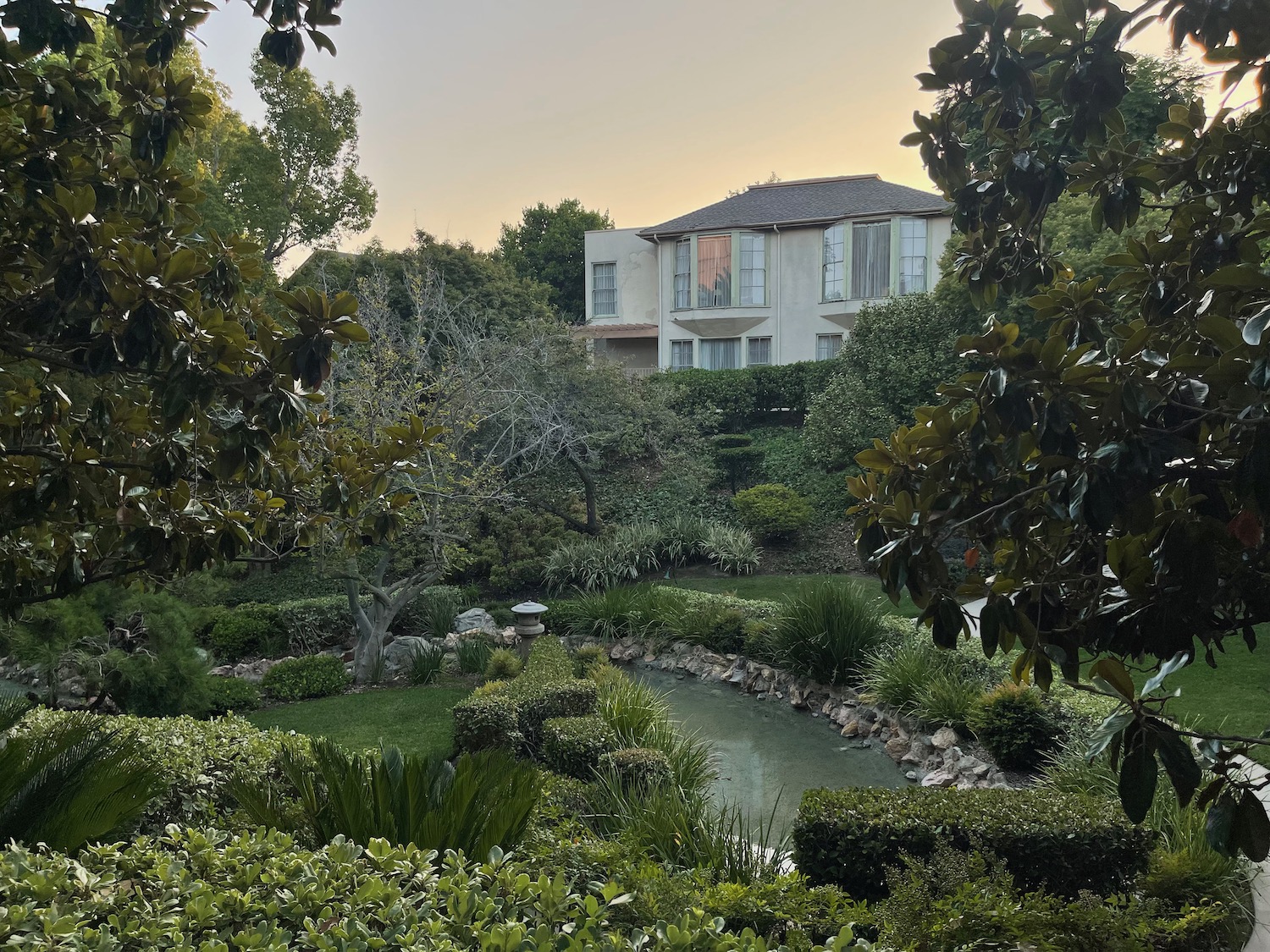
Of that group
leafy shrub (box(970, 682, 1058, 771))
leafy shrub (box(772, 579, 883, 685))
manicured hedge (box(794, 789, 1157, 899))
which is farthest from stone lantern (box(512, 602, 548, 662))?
manicured hedge (box(794, 789, 1157, 899))

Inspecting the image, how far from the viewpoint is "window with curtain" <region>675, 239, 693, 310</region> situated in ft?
84.6

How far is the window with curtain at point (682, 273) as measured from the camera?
25.8 m

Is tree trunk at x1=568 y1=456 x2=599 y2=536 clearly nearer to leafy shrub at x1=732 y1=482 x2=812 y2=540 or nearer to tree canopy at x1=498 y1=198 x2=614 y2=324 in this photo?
leafy shrub at x1=732 y1=482 x2=812 y2=540

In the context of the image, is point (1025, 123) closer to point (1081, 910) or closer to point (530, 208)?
point (1081, 910)

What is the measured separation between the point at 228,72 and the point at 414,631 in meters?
17.9

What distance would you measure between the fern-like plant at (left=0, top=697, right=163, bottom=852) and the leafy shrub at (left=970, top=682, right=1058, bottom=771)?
6208mm

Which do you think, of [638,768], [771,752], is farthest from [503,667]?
[638,768]

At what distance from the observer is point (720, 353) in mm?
26438

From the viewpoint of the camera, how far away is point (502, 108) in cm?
1015

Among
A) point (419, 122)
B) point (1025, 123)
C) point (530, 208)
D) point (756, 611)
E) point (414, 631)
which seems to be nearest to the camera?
point (1025, 123)

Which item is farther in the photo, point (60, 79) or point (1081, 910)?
point (1081, 910)

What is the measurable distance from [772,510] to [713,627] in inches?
211

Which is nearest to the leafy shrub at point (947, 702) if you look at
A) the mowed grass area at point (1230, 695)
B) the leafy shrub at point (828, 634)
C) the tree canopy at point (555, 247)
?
the leafy shrub at point (828, 634)

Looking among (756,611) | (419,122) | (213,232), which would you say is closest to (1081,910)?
(213,232)
